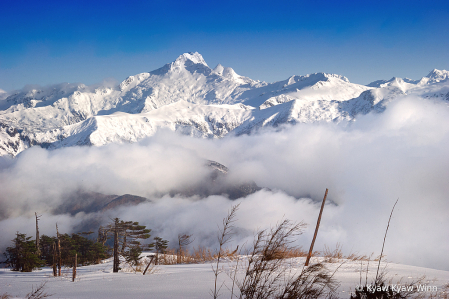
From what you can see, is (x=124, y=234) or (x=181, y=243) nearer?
(x=124, y=234)

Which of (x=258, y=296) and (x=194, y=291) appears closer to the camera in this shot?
(x=258, y=296)

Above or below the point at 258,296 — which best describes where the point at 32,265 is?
below

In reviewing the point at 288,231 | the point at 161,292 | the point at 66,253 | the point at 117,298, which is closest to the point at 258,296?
the point at 288,231

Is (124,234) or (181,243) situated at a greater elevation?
(124,234)

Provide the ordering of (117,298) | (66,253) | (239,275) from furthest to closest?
1. (66,253)
2. (239,275)
3. (117,298)

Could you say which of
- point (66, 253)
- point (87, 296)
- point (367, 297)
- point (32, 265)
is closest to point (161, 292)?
point (87, 296)

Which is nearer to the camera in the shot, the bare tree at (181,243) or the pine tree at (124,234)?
the bare tree at (181,243)

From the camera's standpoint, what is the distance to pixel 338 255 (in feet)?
28.2

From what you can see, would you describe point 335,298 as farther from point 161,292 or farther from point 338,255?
point 338,255

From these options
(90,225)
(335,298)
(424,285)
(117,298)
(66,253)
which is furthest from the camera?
(90,225)

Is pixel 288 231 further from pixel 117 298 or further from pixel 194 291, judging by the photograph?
pixel 117 298

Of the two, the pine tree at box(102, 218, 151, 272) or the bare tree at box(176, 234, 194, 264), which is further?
the pine tree at box(102, 218, 151, 272)

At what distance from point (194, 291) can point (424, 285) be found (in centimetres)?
386

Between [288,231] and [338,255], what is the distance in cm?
574
